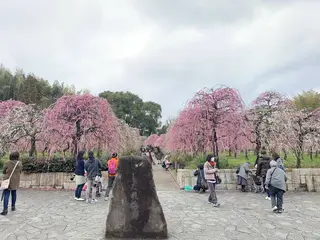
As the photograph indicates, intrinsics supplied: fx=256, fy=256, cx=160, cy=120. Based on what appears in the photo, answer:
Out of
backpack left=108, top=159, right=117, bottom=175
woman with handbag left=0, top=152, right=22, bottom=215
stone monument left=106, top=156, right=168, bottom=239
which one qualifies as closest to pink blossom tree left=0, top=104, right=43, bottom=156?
backpack left=108, top=159, right=117, bottom=175

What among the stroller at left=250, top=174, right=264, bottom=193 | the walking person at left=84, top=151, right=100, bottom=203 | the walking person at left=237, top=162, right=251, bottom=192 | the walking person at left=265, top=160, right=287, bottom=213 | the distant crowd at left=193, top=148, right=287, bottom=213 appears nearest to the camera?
the walking person at left=265, top=160, right=287, bottom=213

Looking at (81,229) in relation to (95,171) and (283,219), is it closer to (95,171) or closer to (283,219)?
(95,171)

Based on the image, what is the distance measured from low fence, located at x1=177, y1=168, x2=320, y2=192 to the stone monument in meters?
5.89

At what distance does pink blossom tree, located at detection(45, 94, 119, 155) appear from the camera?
1089cm

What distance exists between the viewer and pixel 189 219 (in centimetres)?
664

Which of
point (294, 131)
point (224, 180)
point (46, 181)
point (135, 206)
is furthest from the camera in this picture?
point (294, 131)

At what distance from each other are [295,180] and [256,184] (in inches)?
78.2

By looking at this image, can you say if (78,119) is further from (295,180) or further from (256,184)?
(295,180)

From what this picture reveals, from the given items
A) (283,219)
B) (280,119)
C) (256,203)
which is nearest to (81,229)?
(283,219)

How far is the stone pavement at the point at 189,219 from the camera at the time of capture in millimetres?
5508

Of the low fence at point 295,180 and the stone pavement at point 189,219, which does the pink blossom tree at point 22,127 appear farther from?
the low fence at point 295,180

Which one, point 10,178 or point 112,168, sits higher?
point 112,168

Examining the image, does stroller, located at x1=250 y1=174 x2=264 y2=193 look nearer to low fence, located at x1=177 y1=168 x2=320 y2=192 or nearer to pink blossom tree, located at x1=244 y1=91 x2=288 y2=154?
low fence, located at x1=177 y1=168 x2=320 y2=192

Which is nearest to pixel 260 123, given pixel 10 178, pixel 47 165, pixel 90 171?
pixel 90 171
